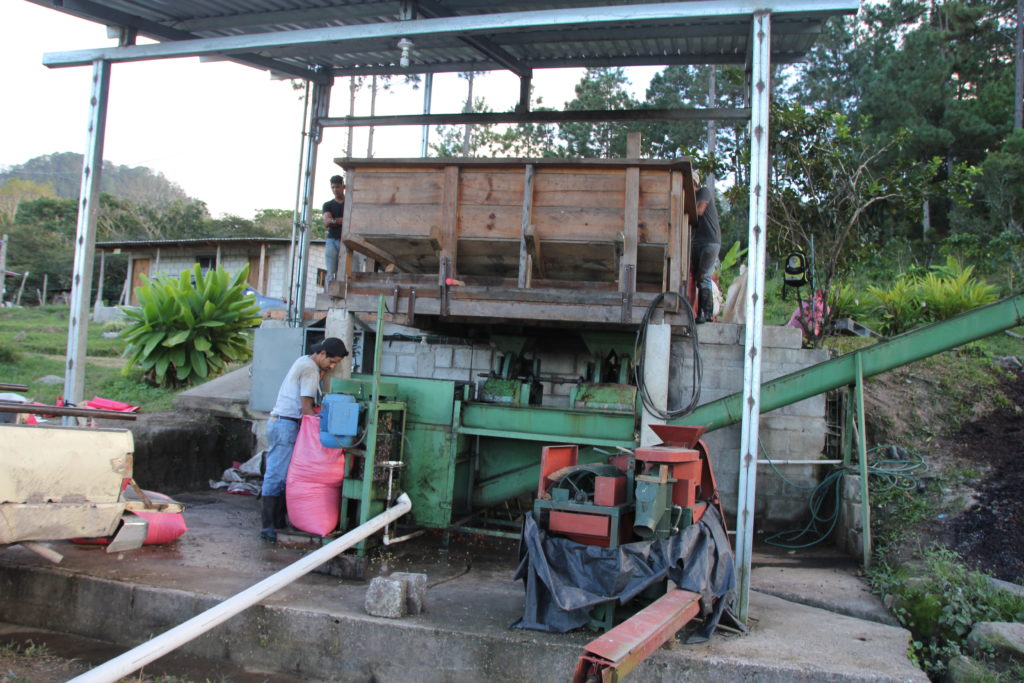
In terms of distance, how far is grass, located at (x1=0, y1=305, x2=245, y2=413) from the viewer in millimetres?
11133

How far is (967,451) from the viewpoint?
7.41 m

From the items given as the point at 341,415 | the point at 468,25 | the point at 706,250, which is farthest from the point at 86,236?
the point at 706,250

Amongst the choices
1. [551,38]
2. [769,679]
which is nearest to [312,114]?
[551,38]

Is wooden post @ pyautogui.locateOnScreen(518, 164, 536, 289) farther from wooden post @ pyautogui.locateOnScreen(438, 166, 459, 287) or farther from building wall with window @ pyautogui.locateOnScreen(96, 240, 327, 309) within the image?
building wall with window @ pyautogui.locateOnScreen(96, 240, 327, 309)

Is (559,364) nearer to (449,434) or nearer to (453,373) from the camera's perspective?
(453,373)

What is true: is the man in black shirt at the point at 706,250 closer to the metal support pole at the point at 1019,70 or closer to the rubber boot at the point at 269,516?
the rubber boot at the point at 269,516

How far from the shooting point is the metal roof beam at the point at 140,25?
22.4 feet

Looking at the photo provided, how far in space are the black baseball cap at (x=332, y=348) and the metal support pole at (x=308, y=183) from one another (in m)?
2.84

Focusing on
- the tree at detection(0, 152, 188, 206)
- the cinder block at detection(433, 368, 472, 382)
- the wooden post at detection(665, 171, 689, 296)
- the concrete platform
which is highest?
the tree at detection(0, 152, 188, 206)

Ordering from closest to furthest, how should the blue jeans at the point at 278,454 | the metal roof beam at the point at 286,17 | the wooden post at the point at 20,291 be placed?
1. the blue jeans at the point at 278,454
2. the metal roof beam at the point at 286,17
3. the wooden post at the point at 20,291

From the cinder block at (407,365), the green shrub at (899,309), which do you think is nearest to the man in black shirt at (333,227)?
the cinder block at (407,365)

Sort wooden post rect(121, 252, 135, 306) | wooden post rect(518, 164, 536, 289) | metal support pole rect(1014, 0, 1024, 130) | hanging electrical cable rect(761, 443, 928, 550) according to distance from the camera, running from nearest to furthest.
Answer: wooden post rect(518, 164, 536, 289)
hanging electrical cable rect(761, 443, 928, 550)
metal support pole rect(1014, 0, 1024, 130)
wooden post rect(121, 252, 135, 306)

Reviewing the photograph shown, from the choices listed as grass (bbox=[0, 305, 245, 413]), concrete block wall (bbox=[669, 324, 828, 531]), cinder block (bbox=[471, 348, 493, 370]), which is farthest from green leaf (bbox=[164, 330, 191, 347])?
concrete block wall (bbox=[669, 324, 828, 531])

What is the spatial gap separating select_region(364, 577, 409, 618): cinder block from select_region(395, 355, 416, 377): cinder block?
442 centimetres
